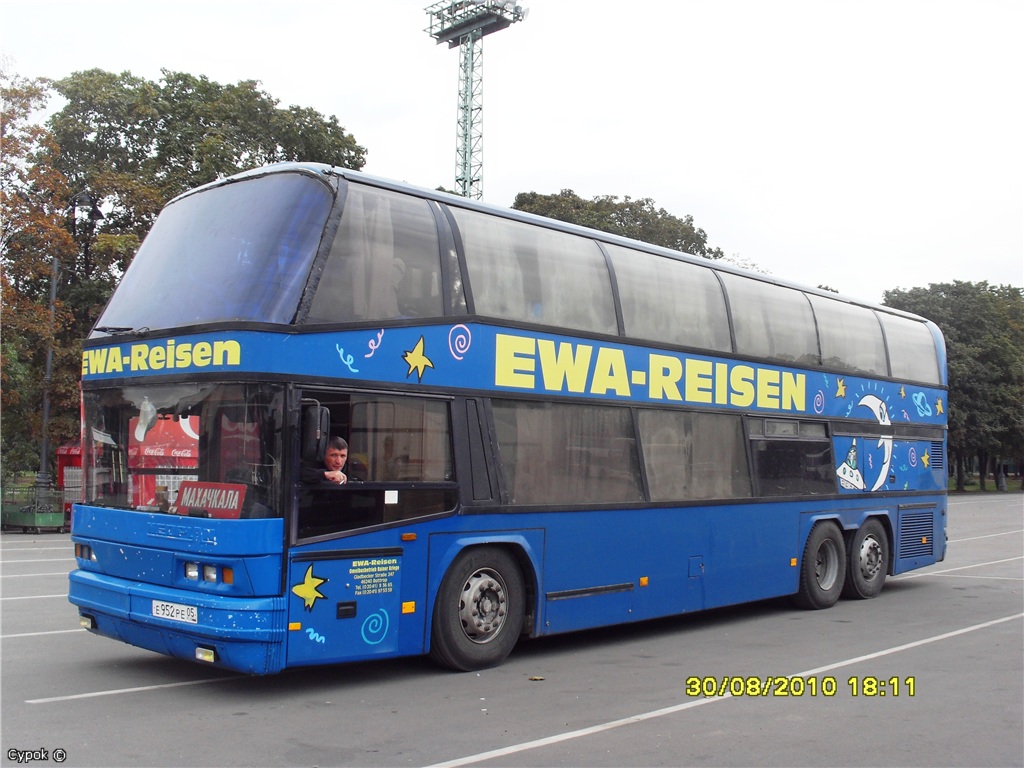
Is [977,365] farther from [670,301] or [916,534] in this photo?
[670,301]

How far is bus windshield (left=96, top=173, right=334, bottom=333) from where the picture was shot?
777 cm

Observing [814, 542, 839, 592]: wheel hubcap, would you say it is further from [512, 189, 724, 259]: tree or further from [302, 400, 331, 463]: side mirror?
[512, 189, 724, 259]: tree

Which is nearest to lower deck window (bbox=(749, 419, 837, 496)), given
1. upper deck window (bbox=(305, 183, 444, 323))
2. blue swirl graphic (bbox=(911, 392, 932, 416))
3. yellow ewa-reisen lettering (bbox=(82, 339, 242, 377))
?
blue swirl graphic (bbox=(911, 392, 932, 416))

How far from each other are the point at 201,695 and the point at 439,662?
205 cm

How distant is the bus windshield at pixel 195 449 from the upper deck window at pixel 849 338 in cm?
910

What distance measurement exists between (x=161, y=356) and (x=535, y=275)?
3664 mm

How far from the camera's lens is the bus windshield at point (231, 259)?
7766 millimetres

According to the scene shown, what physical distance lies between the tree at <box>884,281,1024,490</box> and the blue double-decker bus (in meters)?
50.0

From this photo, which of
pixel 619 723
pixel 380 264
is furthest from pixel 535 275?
pixel 619 723

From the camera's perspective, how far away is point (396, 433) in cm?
843

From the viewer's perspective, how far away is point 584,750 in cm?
650

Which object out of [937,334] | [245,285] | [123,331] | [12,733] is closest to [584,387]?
[245,285]

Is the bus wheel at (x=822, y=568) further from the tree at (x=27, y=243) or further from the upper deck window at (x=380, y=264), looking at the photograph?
the tree at (x=27, y=243)

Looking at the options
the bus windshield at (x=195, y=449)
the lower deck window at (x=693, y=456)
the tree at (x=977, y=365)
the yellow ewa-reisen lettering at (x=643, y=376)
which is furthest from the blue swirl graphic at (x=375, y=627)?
the tree at (x=977, y=365)
